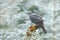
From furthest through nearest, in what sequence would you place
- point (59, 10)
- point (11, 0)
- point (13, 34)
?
1. point (11, 0)
2. point (59, 10)
3. point (13, 34)

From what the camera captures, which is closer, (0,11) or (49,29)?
(49,29)

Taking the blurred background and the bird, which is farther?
the bird

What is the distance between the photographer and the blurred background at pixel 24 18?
18.6ft

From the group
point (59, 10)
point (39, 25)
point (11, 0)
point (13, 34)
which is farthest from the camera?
point (11, 0)

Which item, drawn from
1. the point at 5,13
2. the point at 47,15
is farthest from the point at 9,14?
the point at 47,15

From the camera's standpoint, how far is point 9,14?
273 inches

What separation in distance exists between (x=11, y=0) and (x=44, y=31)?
7.71ft

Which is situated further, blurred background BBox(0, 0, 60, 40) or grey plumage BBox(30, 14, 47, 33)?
grey plumage BBox(30, 14, 47, 33)

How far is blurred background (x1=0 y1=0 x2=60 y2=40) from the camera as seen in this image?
5662 mm

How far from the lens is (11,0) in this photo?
8.14 m

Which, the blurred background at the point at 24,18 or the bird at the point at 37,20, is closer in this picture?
the blurred background at the point at 24,18

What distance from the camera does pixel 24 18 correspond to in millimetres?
6824

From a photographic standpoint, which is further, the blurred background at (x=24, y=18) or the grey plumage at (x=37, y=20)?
the grey plumage at (x=37, y=20)

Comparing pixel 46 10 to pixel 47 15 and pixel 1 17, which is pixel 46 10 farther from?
pixel 1 17
